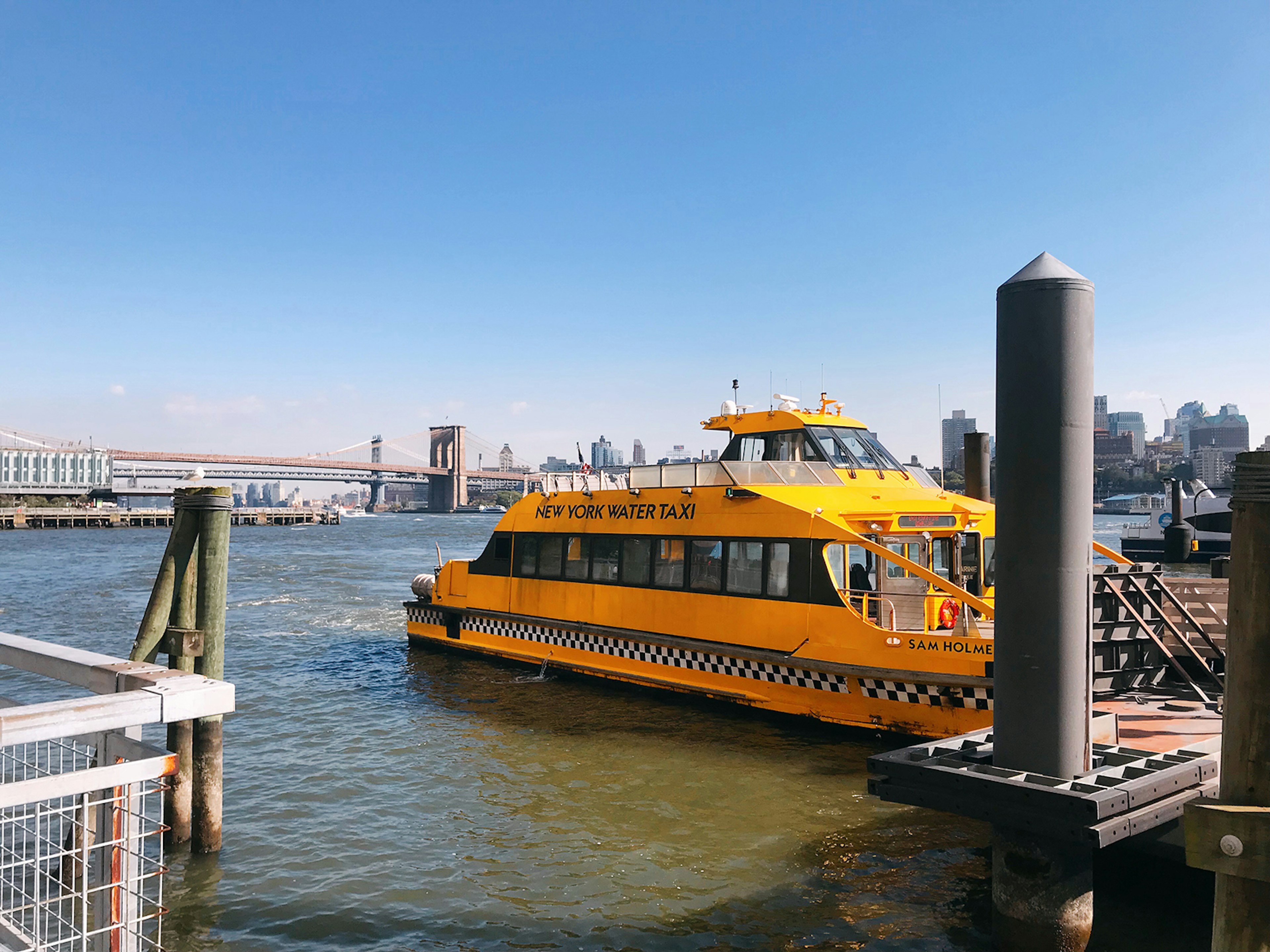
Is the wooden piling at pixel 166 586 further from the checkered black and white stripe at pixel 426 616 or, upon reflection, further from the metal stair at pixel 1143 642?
the checkered black and white stripe at pixel 426 616

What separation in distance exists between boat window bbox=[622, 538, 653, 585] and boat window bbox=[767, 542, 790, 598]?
2206 mm

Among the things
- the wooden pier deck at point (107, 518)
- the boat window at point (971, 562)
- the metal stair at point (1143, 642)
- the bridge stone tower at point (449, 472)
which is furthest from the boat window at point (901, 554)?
the bridge stone tower at point (449, 472)

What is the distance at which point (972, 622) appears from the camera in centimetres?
964

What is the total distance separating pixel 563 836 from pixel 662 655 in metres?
4.72

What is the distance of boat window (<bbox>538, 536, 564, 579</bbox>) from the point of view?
14570 mm

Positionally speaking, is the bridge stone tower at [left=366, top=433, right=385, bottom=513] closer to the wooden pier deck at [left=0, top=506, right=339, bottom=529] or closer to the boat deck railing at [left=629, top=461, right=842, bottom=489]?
the wooden pier deck at [left=0, top=506, right=339, bottom=529]

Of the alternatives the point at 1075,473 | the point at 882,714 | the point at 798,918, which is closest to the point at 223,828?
the point at 798,918

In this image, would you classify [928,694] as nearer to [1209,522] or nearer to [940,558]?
[940,558]

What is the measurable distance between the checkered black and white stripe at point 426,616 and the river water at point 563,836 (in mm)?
1876

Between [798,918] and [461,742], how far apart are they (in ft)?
18.6

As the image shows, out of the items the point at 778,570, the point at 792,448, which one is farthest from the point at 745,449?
the point at 778,570

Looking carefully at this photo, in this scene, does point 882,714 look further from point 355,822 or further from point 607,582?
point 355,822

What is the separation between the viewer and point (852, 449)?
13.1m

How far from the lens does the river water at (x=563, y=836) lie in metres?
6.20
